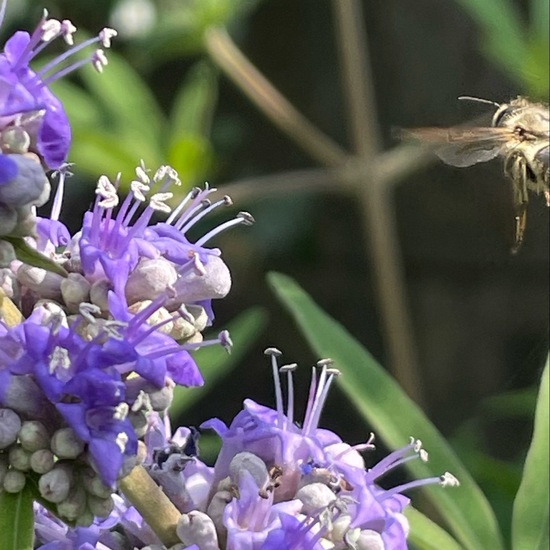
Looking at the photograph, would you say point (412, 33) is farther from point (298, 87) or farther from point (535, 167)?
point (535, 167)

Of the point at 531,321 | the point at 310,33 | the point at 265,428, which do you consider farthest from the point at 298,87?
the point at 265,428

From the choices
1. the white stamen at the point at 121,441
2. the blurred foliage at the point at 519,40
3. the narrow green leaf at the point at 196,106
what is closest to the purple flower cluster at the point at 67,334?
the white stamen at the point at 121,441

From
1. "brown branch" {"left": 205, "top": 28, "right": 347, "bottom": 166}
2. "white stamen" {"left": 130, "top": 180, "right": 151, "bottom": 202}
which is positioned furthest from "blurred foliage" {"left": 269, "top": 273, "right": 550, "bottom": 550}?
"brown branch" {"left": 205, "top": 28, "right": 347, "bottom": 166}

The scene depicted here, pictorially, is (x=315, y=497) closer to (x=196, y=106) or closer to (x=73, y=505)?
(x=73, y=505)

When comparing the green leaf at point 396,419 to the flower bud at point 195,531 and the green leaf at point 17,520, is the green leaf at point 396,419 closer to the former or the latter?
the flower bud at point 195,531

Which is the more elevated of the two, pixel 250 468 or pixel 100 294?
pixel 100 294

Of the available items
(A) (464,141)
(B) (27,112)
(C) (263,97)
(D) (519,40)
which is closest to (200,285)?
(B) (27,112)
